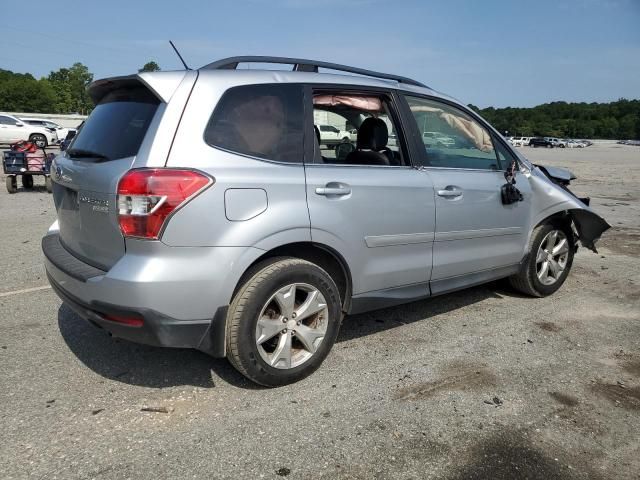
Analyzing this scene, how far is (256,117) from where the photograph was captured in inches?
120

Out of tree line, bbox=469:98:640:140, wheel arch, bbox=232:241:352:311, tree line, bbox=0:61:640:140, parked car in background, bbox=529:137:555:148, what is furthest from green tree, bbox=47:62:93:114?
wheel arch, bbox=232:241:352:311

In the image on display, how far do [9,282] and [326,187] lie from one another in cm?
367

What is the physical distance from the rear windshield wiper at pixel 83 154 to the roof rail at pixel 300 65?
765 millimetres

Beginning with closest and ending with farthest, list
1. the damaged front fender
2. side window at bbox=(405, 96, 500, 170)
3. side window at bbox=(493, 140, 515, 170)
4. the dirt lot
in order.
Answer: the dirt lot, side window at bbox=(405, 96, 500, 170), side window at bbox=(493, 140, 515, 170), the damaged front fender

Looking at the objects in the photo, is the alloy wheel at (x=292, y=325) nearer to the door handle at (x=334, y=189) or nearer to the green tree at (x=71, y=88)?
the door handle at (x=334, y=189)

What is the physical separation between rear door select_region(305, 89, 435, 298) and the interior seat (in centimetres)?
5

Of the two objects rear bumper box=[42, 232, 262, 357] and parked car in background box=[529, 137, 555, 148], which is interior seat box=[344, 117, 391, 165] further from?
parked car in background box=[529, 137, 555, 148]

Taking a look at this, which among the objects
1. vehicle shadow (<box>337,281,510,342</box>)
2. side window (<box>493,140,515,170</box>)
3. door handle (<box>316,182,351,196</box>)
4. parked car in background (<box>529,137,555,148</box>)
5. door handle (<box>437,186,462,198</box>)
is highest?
side window (<box>493,140,515,170</box>)

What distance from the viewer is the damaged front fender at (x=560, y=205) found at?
186 inches

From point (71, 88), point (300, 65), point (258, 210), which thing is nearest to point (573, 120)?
point (71, 88)

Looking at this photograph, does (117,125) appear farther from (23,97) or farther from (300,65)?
(23,97)

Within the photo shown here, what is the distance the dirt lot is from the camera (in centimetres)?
251

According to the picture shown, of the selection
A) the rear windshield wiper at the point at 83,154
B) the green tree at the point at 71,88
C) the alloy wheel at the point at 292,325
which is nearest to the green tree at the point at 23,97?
the green tree at the point at 71,88

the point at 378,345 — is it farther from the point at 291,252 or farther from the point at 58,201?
the point at 58,201
